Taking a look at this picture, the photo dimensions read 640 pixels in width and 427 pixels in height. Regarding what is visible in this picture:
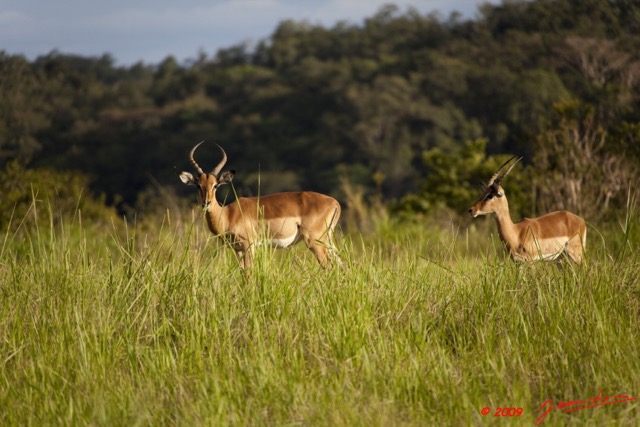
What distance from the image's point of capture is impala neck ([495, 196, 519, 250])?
7.70m

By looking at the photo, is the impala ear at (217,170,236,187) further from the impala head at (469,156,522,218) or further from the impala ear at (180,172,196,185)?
the impala head at (469,156,522,218)

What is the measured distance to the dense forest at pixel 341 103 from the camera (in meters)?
25.0

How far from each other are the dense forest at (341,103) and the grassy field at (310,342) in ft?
48.7

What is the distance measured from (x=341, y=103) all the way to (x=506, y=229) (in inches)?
1184

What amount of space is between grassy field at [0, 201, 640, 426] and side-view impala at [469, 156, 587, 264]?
1.77 metres

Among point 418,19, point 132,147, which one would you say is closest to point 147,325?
point 132,147

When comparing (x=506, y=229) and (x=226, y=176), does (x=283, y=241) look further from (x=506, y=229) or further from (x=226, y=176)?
(x=506, y=229)

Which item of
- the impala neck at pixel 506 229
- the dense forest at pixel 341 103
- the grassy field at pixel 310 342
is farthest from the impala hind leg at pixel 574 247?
the dense forest at pixel 341 103

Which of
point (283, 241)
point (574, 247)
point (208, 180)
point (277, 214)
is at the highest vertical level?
point (208, 180)

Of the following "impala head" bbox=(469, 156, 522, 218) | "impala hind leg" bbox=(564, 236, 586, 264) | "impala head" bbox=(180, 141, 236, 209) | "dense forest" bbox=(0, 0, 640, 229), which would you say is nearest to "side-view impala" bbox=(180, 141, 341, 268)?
"impala head" bbox=(180, 141, 236, 209)

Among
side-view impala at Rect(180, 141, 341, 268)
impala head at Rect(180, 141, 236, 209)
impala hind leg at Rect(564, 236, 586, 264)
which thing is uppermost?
impala head at Rect(180, 141, 236, 209)

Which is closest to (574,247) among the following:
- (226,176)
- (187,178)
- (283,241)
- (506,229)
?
(506,229)

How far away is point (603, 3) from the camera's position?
18.3 m

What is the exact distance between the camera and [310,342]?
4570 millimetres
